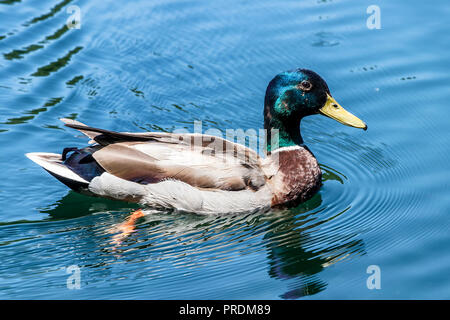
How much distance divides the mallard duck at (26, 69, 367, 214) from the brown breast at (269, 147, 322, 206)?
10 millimetres

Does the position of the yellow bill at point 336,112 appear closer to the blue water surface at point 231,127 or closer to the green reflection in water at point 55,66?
the blue water surface at point 231,127

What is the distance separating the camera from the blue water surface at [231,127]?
6.90m

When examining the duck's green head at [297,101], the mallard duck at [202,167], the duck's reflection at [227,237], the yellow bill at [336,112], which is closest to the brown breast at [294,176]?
the mallard duck at [202,167]

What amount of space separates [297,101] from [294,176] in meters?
0.79

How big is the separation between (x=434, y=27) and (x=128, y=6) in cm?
458

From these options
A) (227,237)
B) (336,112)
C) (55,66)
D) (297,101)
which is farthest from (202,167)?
(55,66)

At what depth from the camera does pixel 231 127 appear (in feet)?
31.8

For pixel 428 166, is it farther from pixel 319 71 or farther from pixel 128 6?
pixel 128 6

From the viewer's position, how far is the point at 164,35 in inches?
451

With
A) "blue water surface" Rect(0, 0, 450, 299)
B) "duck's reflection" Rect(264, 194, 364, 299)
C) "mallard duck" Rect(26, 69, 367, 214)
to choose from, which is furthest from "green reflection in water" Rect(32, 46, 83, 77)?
"duck's reflection" Rect(264, 194, 364, 299)

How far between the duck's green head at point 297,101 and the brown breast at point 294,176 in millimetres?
283

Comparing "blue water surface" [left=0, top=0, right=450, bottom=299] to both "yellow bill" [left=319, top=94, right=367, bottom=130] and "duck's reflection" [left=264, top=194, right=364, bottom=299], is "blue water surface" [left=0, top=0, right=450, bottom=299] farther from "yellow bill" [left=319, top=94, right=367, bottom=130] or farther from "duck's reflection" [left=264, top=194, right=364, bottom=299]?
"yellow bill" [left=319, top=94, right=367, bottom=130]

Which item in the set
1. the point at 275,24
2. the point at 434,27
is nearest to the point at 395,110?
the point at 434,27

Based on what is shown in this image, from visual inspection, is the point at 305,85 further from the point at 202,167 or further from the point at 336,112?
the point at 202,167
